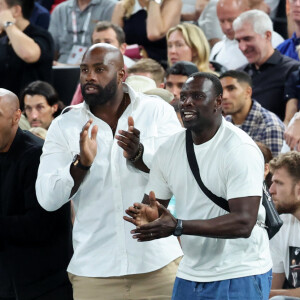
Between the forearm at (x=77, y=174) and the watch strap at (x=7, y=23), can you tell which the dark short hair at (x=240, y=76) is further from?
the forearm at (x=77, y=174)

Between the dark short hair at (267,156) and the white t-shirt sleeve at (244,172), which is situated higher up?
the white t-shirt sleeve at (244,172)

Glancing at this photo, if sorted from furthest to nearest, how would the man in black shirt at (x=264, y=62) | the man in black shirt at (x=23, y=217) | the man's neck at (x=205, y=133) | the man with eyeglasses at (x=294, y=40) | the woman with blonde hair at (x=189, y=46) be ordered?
the man with eyeglasses at (x=294, y=40), the woman with blonde hair at (x=189, y=46), the man in black shirt at (x=264, y=62), the man in black shirt at (x=23, y=217), the man's neck at (x=205, y=133)

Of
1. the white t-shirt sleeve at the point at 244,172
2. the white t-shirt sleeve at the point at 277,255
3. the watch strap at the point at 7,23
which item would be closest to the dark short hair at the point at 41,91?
the watch strap at the point at 7,23

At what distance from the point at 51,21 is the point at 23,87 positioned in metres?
1.43

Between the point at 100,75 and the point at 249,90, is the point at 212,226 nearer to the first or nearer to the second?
the point at 100,75

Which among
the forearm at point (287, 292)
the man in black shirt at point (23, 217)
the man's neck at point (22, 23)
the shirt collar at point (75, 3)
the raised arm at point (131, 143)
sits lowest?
the forearm at point (287, 292)

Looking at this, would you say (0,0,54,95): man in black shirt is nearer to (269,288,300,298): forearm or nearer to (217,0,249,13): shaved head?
(217,0,249,13): shaved head

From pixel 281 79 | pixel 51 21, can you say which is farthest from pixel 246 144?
pixel 51 21

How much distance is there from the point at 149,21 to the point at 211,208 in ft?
15.5

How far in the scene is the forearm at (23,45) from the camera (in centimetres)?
728

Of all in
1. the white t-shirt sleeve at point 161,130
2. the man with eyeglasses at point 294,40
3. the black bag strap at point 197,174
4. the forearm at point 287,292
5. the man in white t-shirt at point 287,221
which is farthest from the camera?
the man with eyeglasses at point 294,40

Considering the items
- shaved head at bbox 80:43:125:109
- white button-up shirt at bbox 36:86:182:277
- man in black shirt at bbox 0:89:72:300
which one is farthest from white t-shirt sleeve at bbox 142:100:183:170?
man in black shirt at bbox 0:89:72:300

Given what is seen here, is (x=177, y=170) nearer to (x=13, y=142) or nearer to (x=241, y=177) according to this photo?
(x=241, y=177)

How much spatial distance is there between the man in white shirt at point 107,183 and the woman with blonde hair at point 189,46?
308 cm
